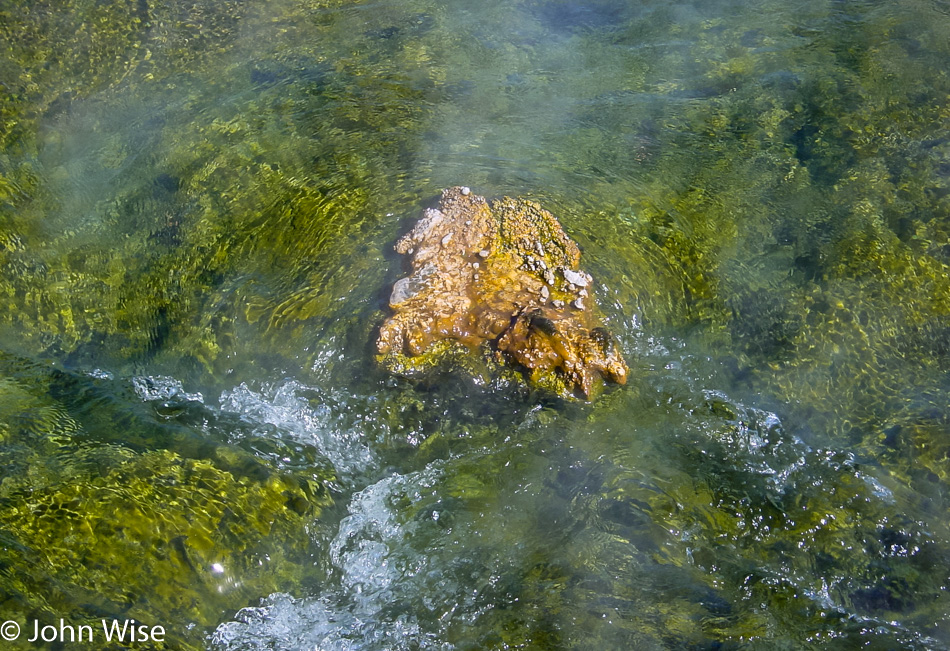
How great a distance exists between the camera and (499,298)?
3.11m

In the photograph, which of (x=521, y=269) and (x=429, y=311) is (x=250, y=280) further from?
(x=521, y=269)

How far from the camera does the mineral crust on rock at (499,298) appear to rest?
2.93 m

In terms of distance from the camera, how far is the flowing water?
7.84ft

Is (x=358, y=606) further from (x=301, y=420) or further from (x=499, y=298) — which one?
(x=499, y=298)

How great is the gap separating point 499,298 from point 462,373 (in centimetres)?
41

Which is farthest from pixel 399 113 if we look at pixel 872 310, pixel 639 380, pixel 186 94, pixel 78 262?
pixel 872 310

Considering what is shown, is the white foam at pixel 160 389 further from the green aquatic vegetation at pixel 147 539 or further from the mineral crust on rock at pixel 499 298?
the mineral crust on rock at pixel 499 298

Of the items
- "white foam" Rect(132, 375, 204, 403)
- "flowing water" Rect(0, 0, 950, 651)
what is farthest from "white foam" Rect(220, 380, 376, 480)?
"white foam" Rect(132, 375, 204, 403)

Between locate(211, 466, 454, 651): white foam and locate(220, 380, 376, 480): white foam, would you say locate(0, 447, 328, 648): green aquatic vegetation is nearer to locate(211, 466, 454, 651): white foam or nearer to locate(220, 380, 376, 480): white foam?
locate(211, 466, 454, 651): white foam

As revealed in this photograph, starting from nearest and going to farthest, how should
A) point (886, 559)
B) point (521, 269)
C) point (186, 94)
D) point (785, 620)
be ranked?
point (785, 620) → point (886, 559) → point (521, 269) → point (186, 94)

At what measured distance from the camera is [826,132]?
4121 mm

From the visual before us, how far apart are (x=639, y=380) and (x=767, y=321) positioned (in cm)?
75

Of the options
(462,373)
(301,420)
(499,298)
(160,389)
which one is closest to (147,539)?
(301,420)

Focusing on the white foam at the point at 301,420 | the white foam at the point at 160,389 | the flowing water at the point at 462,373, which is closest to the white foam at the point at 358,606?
the flowing water at the point at 462,373
